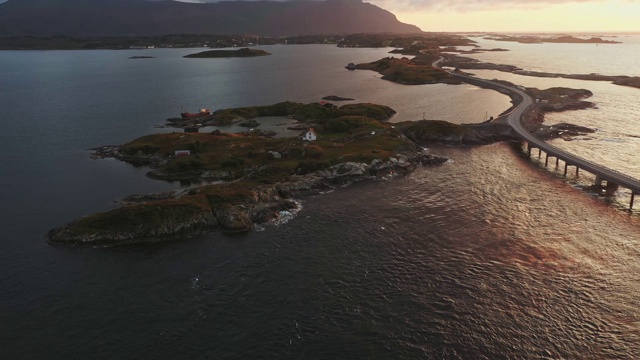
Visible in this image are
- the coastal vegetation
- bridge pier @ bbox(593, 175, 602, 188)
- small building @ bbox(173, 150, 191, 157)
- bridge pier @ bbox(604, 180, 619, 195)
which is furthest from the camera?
the coastal vegetation

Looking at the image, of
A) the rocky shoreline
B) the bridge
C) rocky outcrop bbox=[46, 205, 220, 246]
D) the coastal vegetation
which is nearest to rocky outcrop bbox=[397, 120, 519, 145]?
the bridge

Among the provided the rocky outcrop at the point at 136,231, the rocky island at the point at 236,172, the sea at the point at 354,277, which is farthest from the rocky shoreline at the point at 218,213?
the sea at the point at 354,277

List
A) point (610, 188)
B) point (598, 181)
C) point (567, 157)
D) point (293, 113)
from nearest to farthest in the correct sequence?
point (610, 188)
point (598, 181)
point (567, 157)
point (293, 113)

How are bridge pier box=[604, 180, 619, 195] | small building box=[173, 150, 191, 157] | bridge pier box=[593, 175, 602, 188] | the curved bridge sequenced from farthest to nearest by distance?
small building box=[173, 150, 191, 157]
bridge pier box=[593, 175, 602, 188]
bridge pier box=[604, 180, 619, 195]
the curved bridge

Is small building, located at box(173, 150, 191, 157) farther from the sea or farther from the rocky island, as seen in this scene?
the sea

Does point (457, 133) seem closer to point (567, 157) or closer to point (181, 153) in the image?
point (567, 157)

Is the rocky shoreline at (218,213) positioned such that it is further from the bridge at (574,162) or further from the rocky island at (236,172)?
the bridge at (574,162)

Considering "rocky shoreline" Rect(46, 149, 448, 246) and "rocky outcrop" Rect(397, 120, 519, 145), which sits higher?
"rocky outcrop" Rect(397, 120, 519, 145)

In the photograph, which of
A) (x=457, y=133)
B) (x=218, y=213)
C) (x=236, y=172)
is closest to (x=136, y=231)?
(x=218, y=213)
